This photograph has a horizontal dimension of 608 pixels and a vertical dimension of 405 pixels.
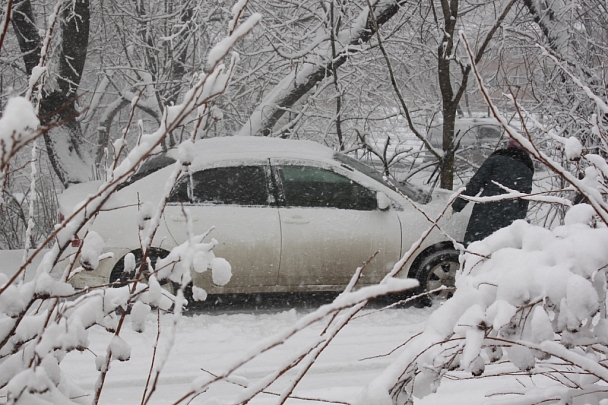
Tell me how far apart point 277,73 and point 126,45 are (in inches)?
99.1

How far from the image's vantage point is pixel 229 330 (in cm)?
498

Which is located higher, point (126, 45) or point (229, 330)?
point (126, 45)

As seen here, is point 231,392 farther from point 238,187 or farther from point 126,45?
point 126,45

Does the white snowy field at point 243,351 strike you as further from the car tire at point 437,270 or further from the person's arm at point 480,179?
the person's arm at point 480,179

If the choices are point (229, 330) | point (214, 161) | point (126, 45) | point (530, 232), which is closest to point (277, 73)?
point (126, 45)

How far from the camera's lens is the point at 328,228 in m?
5.39

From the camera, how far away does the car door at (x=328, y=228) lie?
5.35 metres

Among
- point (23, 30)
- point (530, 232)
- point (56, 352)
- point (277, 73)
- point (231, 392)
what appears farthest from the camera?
point (277, 73)

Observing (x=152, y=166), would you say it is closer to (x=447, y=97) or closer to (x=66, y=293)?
(x=447, y=97)

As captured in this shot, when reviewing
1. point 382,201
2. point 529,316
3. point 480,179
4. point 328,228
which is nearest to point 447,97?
point 480,179

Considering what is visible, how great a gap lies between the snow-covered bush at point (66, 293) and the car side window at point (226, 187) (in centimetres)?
361

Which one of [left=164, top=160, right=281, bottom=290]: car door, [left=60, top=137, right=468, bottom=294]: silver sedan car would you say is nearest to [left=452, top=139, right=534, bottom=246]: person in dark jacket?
[left=60, top=137, right=468, bottom=294]: silver sedan car

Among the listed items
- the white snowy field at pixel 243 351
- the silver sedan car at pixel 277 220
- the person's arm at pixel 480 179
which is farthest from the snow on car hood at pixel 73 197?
the person's arm at pixel 480 179

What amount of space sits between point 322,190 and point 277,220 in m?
0.55
